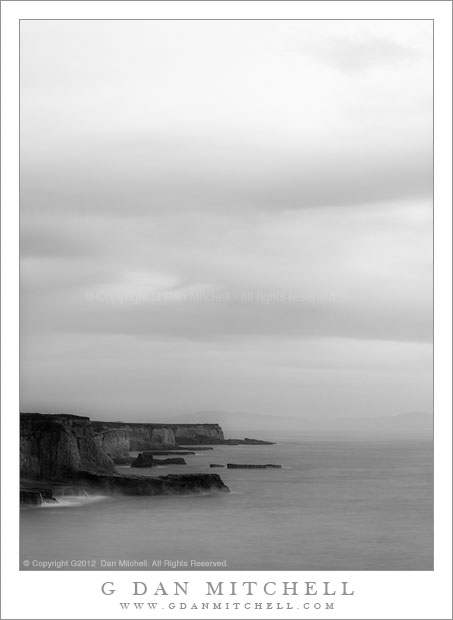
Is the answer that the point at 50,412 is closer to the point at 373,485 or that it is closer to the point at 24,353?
the point at 24,353

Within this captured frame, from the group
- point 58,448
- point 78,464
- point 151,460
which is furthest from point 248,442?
point 58,448

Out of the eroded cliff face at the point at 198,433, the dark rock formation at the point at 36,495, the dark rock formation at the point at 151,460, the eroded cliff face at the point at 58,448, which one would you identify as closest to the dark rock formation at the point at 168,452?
the dark rock formation at the point at 151,460

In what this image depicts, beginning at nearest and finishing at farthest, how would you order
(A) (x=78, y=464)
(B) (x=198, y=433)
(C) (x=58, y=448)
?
(C) (x=58, y=448)
(A) (x=78, y=464)
(B) (x=198, y=433)

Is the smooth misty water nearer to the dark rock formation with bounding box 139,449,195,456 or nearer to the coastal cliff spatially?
the coastal cliff

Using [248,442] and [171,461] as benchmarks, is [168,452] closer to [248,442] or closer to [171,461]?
[171,461]

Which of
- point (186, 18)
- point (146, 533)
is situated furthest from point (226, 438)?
point (186, 18)

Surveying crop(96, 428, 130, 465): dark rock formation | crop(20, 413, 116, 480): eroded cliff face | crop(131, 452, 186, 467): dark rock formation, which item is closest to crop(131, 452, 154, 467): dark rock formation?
crop(131, 452, 186, 467): dark rock formation
